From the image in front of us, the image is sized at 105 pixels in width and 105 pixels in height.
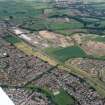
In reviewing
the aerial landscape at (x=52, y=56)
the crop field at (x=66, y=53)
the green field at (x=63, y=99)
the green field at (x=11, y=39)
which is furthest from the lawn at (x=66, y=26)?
the green field at (x=63, y=99)

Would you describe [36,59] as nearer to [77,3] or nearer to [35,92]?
[35,92]

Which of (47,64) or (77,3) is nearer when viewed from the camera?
(47,64)

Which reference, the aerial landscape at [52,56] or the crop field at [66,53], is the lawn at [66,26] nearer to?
the aerial landscape at [52,56]

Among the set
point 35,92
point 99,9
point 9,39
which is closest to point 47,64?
point 35,92

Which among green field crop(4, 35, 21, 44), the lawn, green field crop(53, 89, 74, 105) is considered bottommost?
the lawn

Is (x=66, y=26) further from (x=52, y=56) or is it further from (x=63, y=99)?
(x=63, y=99)

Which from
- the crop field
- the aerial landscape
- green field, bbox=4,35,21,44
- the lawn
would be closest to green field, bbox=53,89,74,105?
the aerial landscape

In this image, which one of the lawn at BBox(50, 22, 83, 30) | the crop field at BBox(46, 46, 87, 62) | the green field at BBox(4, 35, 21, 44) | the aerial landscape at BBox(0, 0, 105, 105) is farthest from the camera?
the lawn at BBox(50, 22, 83, 30)

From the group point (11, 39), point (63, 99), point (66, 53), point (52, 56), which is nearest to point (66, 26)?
point (11, 39)

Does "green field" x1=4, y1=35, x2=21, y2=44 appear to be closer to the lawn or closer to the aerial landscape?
the aerial landscape
